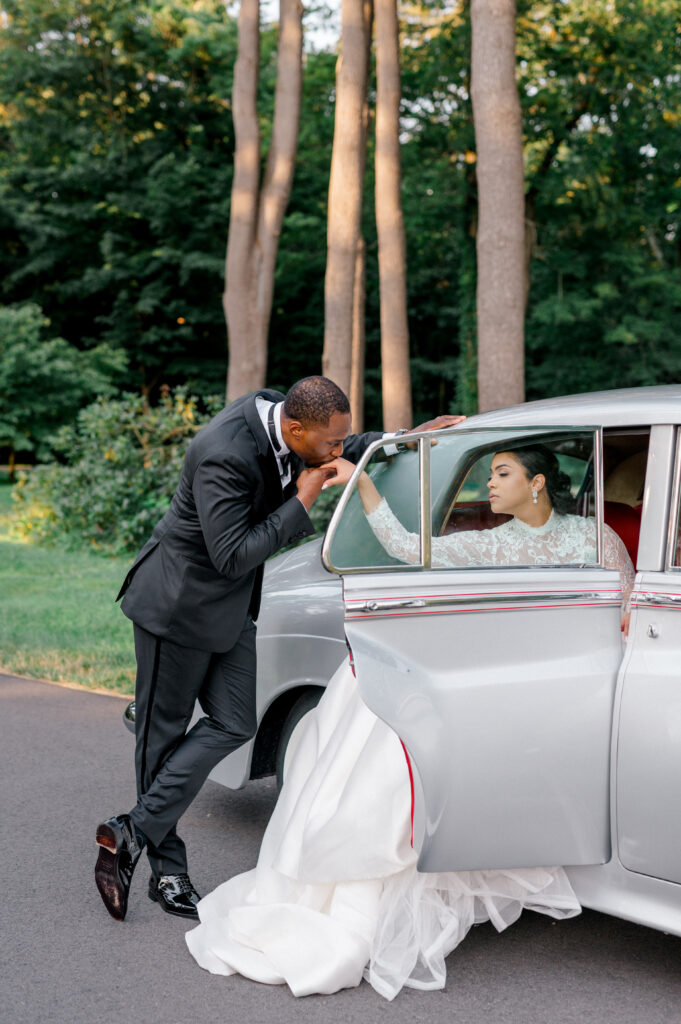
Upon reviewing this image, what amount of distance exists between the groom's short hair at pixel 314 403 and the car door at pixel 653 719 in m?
1.09

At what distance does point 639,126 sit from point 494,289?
2168 centimetres

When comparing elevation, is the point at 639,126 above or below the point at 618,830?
above

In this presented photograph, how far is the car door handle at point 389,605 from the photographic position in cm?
333

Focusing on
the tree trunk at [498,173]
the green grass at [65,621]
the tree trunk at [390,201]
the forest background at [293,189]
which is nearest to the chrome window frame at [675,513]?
the green grass at [65,621]

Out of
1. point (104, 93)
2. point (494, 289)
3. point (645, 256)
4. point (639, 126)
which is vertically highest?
point (104, 93)

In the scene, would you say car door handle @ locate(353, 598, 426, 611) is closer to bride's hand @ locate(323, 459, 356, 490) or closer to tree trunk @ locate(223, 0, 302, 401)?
bride's hand @ locate(323, 459, 356, 490)

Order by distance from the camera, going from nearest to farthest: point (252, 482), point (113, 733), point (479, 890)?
1. point (479, 890)
2. point (252, 482)
3. point (113, 733)

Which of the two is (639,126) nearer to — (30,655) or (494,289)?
(494,289)

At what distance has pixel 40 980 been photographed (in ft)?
11.6

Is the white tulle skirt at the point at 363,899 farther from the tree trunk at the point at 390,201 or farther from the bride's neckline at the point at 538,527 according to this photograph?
the tree trunk at the point at 390,201

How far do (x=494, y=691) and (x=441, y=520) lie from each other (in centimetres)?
62

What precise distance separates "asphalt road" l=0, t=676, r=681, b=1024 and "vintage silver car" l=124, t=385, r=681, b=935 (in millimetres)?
367

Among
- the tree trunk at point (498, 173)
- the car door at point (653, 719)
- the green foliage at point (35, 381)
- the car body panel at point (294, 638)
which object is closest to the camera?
the car door at point (653, 719)

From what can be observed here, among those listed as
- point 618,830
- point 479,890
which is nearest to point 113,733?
point 479,890
